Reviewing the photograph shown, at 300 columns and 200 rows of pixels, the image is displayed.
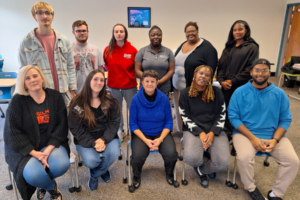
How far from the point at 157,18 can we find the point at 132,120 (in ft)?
17.7

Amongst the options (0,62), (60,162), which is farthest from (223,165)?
(0,62)

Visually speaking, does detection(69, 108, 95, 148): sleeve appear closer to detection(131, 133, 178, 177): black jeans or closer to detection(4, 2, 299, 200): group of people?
detection(4, 2, 299, 200): group of people

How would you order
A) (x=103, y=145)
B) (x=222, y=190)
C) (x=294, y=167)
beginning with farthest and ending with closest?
(x=222, y=190)
(x=103, y=145)
(x=294, y=167)

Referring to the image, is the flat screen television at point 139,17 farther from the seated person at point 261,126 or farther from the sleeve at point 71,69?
the seated person at point 261,126

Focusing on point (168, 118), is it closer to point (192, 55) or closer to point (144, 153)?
point (144, 153)

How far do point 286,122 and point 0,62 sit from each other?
620cm

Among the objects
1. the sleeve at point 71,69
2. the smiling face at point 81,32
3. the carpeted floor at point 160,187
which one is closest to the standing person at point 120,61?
the smiling face at point 81,32

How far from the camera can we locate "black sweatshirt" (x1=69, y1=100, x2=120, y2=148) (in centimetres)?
185

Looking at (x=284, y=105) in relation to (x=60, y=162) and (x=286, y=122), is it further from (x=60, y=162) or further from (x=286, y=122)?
(x=60, y=162)

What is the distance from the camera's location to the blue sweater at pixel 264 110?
1875mm

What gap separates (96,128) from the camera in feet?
6.33

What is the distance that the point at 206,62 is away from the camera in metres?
2.39

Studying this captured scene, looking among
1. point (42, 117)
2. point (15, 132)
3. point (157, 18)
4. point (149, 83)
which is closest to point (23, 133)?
point (15, 132)

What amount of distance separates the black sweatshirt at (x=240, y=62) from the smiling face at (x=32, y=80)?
207cm
